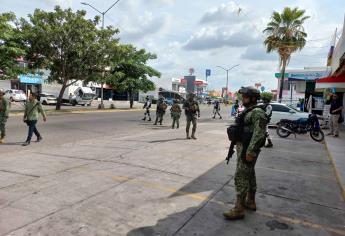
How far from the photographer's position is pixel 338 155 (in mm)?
10602

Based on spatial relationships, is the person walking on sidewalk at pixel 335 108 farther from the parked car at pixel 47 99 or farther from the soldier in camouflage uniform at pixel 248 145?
the parked car at pixel 47 99

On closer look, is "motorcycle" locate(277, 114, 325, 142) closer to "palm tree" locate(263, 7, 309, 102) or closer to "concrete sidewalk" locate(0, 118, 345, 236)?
"concrete sidewalk" locate(0, 118, 345, 236)

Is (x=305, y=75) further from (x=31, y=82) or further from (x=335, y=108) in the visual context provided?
(x=31, y=82)

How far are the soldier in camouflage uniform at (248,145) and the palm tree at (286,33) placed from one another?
1019 inches

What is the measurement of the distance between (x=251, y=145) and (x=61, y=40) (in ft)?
83.3

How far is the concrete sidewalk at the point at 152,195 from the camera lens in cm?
444

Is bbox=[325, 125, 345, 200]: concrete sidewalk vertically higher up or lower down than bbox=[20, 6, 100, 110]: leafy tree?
lower down

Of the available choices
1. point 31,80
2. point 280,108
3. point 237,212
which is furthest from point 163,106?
point 31,80

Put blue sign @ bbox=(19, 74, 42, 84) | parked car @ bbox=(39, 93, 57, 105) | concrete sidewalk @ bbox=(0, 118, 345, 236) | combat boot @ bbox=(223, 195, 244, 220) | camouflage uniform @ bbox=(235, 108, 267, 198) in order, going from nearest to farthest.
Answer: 1. concrete sidewalk @ bbox=(0, 118, 345, 236)
2. camouflage uniform @ bbox=(235, 108, 267, 198)
3. combat boot @ bbox=(223, 195, 244, 220)
4. parked car @ bbox=(39, 93, 57, 105)
5. blue sign @ bbox=(19, 74, 42, 84)

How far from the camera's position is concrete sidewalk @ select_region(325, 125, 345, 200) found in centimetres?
771

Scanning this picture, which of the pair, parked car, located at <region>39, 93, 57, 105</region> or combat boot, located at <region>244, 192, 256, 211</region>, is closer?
combat boot, located at <region>244, 192, 256, 211</region>

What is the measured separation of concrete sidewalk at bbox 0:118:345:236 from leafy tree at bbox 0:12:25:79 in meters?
16.2

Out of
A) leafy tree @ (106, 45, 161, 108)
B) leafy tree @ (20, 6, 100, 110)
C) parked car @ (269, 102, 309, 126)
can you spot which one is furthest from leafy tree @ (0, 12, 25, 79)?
parked car @ (269, 102, 309, 126)

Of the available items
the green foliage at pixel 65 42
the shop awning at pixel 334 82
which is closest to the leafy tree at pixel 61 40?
the green foliage at pixel 65 42
